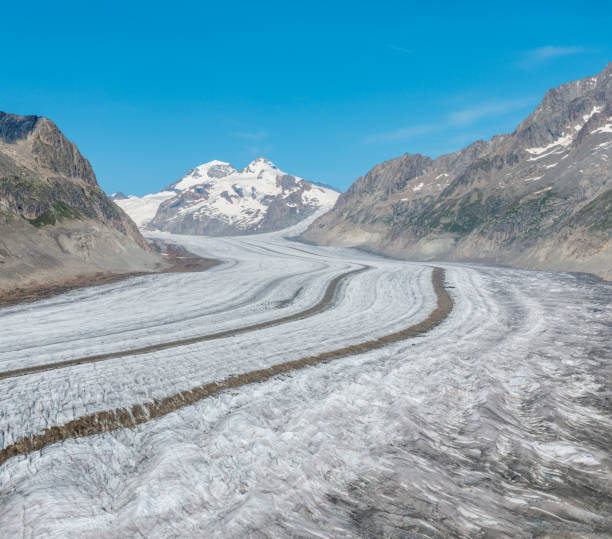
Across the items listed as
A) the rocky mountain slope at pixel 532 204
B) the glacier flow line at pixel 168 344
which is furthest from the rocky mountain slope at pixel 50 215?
the rocky mountain slope at pixel 532 204

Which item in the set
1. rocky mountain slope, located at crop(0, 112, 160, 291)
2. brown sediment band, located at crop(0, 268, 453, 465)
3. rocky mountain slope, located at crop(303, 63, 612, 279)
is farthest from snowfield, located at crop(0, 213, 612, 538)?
rocky mountain slope, located at crop(303, 63, 612, 279)

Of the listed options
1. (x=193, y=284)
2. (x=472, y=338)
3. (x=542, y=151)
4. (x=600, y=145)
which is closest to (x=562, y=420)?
(x=472, y=338)

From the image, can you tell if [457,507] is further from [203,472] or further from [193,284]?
[193,284]

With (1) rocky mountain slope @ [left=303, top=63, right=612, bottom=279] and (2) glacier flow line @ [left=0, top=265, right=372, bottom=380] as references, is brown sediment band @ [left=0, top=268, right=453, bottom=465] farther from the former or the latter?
(1) rocky mountain slope @ [left=303, top=63, right=612, bottom=279]

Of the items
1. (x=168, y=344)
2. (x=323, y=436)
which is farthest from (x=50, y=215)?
(x=323, y=436)

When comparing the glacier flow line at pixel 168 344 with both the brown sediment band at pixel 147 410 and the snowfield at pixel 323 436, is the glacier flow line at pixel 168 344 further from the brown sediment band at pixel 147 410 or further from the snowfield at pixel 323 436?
the brown sediment band at pixel 147 410

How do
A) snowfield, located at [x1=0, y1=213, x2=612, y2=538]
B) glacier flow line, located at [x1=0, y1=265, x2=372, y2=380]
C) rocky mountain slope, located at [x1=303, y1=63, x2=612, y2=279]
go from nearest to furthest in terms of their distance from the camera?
snowfield, located at [x1=0, y1=213, x2=612, y2=538] → glacier flow line, located at [x1=0, y1=265, x2=372, y2=380] → rocky mountain slope, located at [x1=303, y1=63, x2=612, y2=279]
